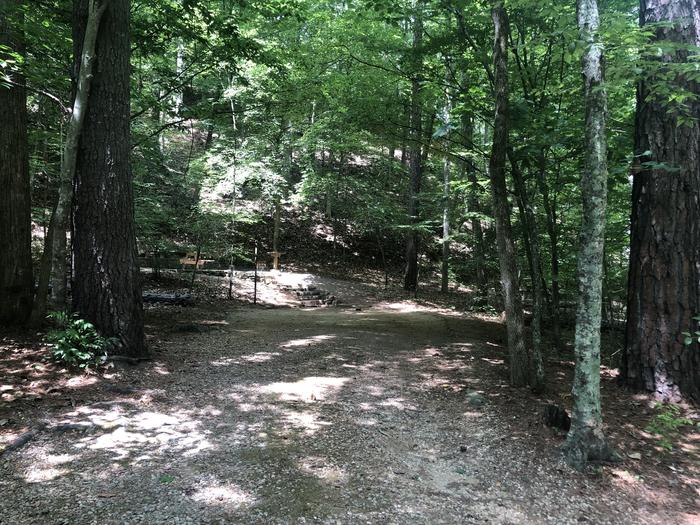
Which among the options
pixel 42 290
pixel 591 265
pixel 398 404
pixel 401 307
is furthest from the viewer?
pixel 401 307

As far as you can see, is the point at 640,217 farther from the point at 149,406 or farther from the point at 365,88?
the point at 149,406

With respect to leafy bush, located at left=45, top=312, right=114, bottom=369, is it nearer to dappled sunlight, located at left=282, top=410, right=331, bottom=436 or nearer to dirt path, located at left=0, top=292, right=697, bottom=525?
dirt path, located at left=0, top=292, right=697, bottom=525

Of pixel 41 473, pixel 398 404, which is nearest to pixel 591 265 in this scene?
pixel 398 404

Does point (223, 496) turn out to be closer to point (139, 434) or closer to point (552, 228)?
point (139, 434)

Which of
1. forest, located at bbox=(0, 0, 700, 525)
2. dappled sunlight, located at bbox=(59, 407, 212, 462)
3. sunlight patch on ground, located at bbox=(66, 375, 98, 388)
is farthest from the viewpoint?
sunlight patch on ground, located at bbox=(66, 375, 98, 388)

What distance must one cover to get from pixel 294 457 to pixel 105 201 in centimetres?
400

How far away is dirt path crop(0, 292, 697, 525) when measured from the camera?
2.94 metres

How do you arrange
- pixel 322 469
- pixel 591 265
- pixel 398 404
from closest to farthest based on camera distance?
pixel 322 469 → pixel 591 265 → pixel 398 404

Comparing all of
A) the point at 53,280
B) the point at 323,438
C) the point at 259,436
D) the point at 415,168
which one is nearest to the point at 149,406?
the point at 259,436

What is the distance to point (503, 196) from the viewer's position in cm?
549

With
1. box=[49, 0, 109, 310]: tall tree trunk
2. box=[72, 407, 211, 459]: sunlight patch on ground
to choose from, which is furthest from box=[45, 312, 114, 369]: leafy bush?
box=[72, 407, 211, 459]: sunlight patch on ground

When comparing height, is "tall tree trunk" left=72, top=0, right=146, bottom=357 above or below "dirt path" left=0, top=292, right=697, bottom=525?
above

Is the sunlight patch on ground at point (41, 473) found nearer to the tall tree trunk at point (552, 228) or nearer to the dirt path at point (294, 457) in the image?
the dirt path at point (294, 457)

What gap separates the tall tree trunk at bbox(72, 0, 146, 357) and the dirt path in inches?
34.5
